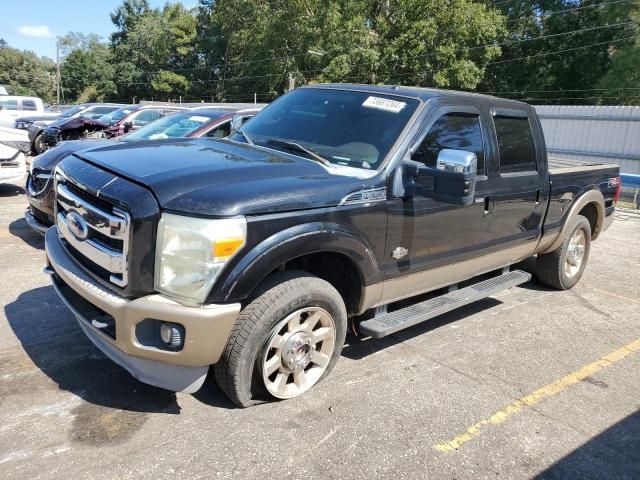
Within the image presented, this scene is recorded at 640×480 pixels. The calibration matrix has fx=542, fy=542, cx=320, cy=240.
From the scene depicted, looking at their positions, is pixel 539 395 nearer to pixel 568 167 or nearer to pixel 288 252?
pixel 288 252

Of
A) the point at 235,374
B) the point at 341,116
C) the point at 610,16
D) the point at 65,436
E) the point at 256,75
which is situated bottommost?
the point at 65,436

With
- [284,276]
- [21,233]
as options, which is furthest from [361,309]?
[21,233]

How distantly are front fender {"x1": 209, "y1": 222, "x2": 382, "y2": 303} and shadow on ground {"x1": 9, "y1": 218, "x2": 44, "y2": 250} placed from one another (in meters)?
4.57

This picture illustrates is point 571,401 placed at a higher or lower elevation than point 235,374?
lower

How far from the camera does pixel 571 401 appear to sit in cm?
371

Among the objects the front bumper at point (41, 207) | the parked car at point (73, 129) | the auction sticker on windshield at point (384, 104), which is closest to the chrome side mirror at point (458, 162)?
the auction sticker on windshield at point (384, 104)

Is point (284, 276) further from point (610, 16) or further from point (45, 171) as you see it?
point (610, 16)

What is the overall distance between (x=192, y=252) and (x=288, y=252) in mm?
555

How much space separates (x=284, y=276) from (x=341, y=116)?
1.50m

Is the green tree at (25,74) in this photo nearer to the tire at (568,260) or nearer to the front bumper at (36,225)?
the front bumper at (36,225)

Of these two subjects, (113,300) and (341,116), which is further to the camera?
(341,116)

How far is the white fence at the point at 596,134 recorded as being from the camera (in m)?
15.9

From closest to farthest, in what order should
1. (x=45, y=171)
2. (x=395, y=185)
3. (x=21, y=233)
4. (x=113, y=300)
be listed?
(x=113, y=300) → (x=395, y=185) → (x=45, y=171) → (x=21, y=233)

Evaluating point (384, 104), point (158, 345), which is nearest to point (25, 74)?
point (384, 104)
